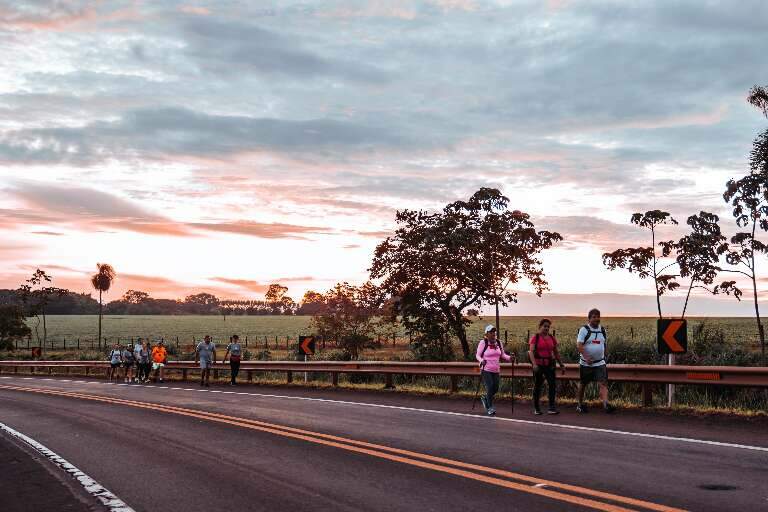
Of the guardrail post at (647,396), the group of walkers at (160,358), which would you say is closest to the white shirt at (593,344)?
the guardrail post at (647,396)

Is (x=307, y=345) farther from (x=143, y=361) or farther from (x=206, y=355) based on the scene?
(x=143, y=361)

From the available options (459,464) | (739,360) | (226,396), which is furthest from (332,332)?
(459,464)

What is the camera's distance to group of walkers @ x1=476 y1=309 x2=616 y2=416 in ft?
44.7

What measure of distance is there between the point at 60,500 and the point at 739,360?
56.2 ft

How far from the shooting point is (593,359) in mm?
13617

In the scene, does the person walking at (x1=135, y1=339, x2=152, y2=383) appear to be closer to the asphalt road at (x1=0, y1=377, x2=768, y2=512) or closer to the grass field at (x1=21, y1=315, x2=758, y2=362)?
the grass field at (x1=21, y1=315, x2=758, y2=362)

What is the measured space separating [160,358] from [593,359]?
19.5 meters

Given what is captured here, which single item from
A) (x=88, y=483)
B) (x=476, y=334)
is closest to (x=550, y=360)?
(x=88, y=483)

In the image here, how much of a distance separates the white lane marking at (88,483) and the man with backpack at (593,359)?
8.46 metres

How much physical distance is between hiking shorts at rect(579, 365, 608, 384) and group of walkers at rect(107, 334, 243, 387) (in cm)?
1391

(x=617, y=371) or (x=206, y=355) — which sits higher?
(x=206, y=355)

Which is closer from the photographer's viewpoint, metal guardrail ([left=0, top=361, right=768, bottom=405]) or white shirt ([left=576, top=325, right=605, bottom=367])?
metal guardrail ([left=0, top=361, right=768, bottom=405])

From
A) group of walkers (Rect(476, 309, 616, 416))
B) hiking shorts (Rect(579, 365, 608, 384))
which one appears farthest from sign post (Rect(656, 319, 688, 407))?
hiking shorts (Rect(579, 365, 608, 384))

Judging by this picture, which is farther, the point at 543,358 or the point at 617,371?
the point at 617,371
